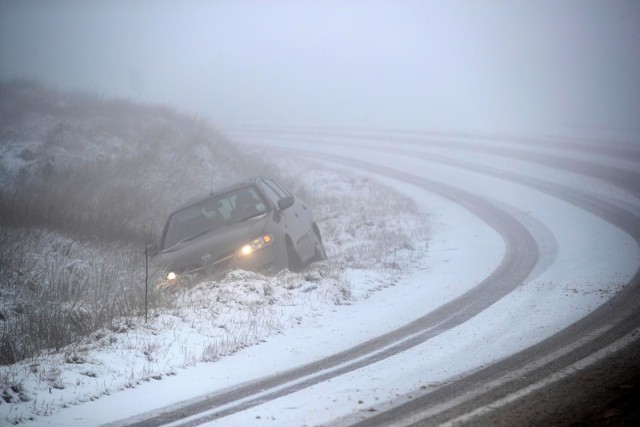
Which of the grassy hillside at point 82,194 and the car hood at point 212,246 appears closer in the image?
the grassy hillside at point 82,194

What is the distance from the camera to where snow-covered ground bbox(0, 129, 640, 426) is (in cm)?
536

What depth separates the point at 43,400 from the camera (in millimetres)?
5543

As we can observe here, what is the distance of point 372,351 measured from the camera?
256 inches

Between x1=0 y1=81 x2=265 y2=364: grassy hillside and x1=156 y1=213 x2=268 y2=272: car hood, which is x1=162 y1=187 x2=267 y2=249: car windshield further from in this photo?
x1=0 y1=81 x2=265 y2=364: grassy hillside

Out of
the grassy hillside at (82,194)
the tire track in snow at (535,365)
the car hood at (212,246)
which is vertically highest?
the tire track in snow at (535,365)

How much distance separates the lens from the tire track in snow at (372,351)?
5.20 metres

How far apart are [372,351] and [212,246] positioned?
12.1 ft

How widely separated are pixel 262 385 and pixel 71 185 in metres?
13.2

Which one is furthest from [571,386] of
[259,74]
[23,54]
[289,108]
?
[23,54]

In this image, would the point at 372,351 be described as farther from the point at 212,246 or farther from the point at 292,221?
the point at 292,221

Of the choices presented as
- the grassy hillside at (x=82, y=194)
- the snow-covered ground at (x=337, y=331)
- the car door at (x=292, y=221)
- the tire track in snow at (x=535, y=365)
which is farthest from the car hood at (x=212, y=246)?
the tire track in snow at (x=535, y=365)

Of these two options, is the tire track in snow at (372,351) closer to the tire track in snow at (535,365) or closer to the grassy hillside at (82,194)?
the tire track in snow at (535,365)

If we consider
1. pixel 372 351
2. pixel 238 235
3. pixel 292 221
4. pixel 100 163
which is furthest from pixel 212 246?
pixel 100 163

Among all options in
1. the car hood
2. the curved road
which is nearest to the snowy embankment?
the car hood
